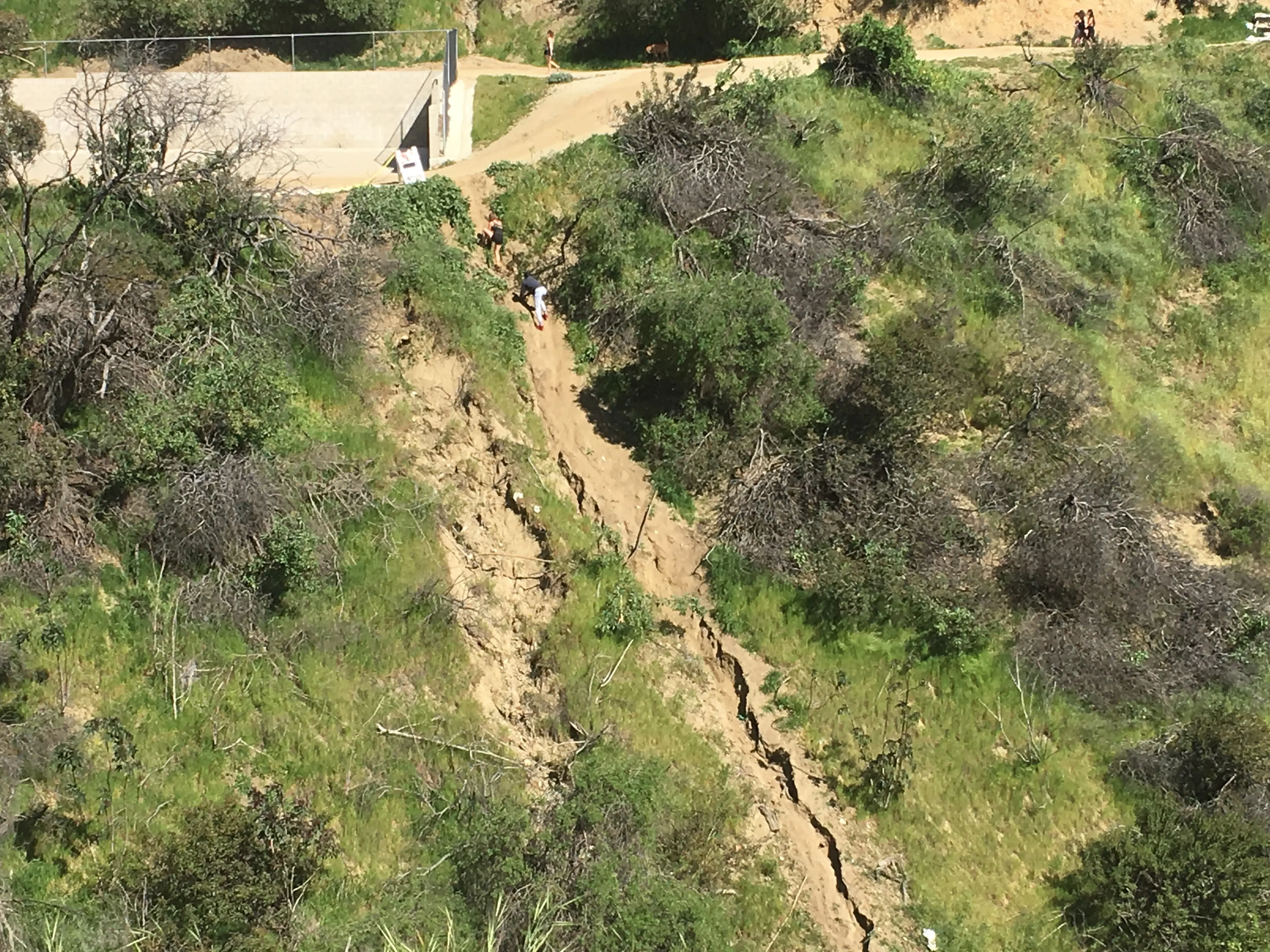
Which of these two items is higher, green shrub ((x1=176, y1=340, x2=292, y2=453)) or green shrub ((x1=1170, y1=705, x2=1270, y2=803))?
green shrub ((x1=176, y1=340, x2=292, y2=453))

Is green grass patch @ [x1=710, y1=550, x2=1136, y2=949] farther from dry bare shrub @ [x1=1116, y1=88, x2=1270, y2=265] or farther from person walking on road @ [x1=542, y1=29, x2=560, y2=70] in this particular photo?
person walking on road @ [x1=542, y1=29, x2=560, y2=70]

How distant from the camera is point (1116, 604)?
16.5 m

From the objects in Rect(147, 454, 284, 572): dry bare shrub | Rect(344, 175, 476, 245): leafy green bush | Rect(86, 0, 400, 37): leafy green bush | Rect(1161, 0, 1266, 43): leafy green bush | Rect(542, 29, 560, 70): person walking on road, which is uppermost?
Rect(1161, 0, 1266, 43): leafy green bush

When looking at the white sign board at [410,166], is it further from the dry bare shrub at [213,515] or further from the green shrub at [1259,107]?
the green shrub at [1259,107]

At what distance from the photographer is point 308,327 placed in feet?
58.5

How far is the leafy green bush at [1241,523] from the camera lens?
60.5 ft

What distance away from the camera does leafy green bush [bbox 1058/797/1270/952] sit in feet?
42.2

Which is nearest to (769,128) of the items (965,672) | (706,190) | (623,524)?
(706,190)

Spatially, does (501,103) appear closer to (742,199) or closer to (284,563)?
(742,199)

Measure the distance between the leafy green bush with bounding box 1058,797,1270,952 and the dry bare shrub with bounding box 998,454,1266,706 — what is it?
2.30 metres

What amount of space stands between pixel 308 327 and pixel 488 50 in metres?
14.3

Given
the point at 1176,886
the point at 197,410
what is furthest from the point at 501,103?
the point at 1176,886

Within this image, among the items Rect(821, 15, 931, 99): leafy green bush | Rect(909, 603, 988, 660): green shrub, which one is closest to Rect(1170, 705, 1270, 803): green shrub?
Rect(909, 603, 988, 660): green shrub

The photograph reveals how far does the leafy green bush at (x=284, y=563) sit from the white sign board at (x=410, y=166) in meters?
9.42
